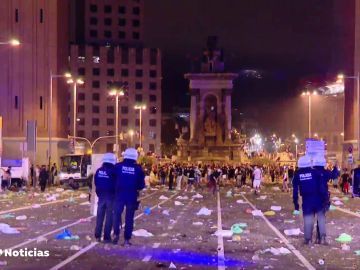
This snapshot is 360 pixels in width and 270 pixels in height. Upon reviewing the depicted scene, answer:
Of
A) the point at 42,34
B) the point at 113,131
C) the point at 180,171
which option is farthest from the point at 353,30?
the point at 113,131

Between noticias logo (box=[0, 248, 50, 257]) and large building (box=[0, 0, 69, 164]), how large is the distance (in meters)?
50.7

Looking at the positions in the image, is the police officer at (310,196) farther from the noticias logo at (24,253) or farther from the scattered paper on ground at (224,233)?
the noticias logo at (24,253)

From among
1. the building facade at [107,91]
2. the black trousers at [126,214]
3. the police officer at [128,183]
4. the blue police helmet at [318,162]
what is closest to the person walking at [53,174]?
the black trousers at [126,214]

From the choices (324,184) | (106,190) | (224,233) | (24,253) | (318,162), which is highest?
(318,162)

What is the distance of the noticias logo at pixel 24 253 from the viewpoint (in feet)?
42.9

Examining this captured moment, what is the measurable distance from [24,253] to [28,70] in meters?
53.6

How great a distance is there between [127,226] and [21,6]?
2107 inches

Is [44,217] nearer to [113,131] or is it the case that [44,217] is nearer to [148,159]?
[148,159]

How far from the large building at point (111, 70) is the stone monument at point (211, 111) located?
28592 millimetres

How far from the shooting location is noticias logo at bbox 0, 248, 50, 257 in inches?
514

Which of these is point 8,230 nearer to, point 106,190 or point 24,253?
point 106,190

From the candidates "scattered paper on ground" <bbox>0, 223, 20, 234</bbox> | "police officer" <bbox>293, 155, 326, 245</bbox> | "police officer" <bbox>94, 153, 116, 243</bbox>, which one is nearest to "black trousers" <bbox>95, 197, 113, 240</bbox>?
"police officer" <bbox>94, 153, 116, 243</bbox>

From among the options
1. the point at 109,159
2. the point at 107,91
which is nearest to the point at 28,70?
the point at 109,159

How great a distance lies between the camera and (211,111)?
119 m
